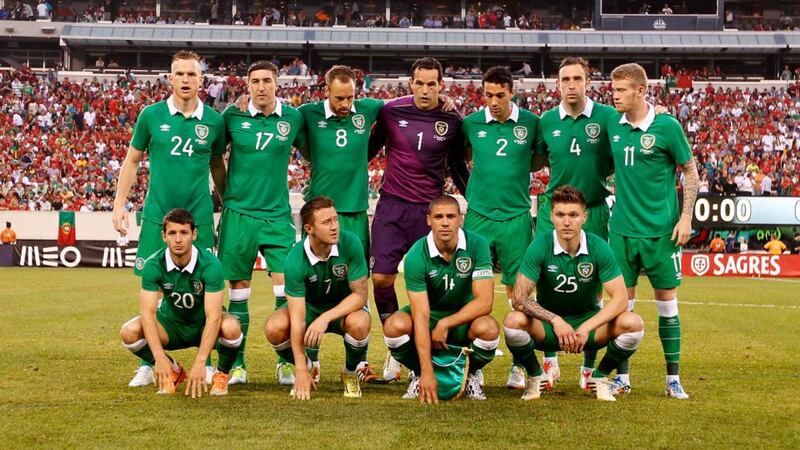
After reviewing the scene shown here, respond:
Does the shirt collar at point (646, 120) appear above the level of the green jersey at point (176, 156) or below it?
above

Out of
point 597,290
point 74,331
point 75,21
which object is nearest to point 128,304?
point 74,331

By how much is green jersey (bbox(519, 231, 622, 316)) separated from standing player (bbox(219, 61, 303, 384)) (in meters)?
2.12

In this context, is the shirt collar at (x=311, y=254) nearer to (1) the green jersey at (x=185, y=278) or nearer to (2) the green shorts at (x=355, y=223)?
(1) the green jersey at (x=185, y=278)

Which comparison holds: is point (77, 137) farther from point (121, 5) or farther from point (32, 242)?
point (121, 5)

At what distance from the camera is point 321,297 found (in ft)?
24.4

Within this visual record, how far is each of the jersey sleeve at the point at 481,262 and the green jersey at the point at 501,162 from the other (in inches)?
42.4

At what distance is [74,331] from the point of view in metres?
11.5

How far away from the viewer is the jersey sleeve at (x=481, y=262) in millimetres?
6973

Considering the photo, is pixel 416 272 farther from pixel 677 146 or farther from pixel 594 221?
pixel 677 146

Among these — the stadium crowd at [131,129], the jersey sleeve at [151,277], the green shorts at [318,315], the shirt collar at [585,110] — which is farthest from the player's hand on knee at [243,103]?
the stadium crowd at [131,129]

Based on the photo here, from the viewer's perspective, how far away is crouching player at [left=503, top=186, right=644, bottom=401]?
22.5ft

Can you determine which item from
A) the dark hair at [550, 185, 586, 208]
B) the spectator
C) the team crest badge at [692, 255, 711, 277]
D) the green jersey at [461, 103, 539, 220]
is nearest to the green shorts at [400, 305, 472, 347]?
the dark hair at [550, 185, 586, 208]

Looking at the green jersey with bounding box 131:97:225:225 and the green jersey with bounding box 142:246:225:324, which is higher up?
the green jersey with bounding box 131:97:225:225

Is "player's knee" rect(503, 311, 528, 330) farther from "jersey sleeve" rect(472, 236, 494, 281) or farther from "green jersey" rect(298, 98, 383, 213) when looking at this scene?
"green jersey" rect(298, 98, 383, 213)
